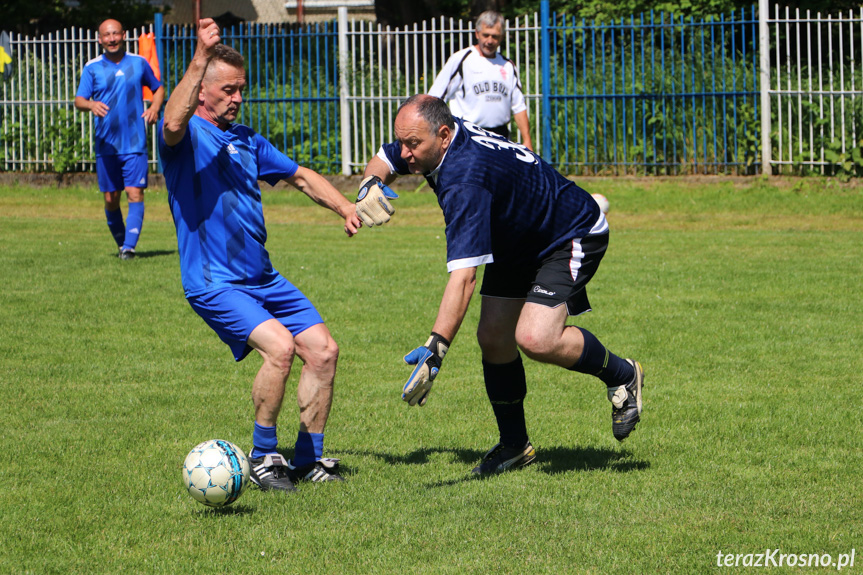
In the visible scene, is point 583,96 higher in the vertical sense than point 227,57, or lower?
higher

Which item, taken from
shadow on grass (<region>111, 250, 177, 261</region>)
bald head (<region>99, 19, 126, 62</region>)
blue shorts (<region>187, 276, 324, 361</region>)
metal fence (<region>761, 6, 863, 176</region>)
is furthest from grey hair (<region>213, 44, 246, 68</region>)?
metal fence (<region>761, 6, 863, 176</region>)

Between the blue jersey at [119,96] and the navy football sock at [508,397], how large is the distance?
311 inches

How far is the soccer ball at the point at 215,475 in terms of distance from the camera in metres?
4.77

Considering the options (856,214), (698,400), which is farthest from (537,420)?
(856,214)

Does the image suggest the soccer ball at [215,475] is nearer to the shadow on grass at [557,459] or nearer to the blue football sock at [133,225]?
the shadow on grass at [557,459]

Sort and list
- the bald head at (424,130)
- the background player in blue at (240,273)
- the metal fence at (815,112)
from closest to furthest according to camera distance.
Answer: the bald head at (424,130)
the background player in blue at (240,273)
the metal fence at (815,112)

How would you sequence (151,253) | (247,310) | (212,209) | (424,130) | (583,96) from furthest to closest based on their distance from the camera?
(583,96) < (151,253) < (212,209) < (247,310) < (424,130)

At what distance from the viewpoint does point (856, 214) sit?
15141mm

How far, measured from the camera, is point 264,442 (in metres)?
5.36

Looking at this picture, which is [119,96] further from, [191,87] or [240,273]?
[191,87]

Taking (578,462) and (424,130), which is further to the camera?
(578,462)

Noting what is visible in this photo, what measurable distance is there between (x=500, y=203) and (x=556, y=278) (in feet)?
1.81

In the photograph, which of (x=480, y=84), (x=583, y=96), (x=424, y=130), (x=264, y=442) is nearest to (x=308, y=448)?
(x=264, y=442)

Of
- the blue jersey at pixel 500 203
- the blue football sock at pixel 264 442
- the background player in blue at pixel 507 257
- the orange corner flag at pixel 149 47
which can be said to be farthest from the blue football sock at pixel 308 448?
the orange corner flag at pixel 149 47
